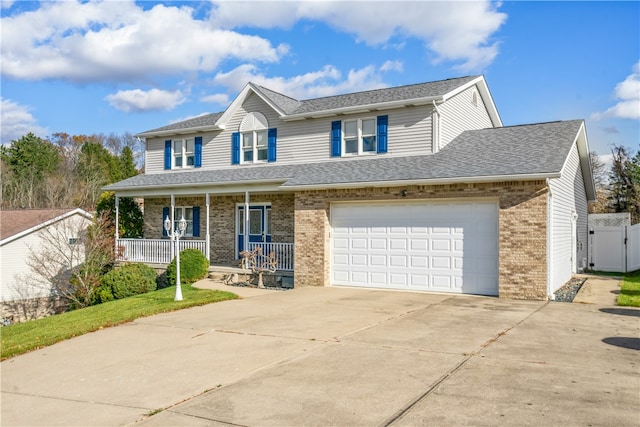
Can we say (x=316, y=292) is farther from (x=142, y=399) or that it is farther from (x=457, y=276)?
(x=142, y=399)

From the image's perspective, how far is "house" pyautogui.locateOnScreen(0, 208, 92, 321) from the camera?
2584 centimetres

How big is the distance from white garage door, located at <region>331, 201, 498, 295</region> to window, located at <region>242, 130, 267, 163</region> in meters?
5.92

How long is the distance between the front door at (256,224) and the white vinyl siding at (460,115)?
24.6 feet

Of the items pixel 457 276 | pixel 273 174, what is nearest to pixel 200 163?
pixel 273 174

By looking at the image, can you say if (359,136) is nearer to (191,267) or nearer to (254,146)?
(254,146)

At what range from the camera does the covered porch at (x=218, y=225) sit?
67.2ft

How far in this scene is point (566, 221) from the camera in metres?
17.3

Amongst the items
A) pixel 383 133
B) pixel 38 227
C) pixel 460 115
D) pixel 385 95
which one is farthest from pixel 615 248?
pixel 38 227

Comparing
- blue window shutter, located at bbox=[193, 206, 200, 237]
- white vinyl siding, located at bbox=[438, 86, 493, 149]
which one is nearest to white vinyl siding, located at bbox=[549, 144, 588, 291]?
white vinyl siding, located at bbox=[438, 86, 493, 149]

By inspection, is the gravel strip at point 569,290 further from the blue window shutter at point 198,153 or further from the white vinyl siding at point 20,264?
the white vinyl siding at point 20,264

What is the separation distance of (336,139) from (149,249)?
911cm

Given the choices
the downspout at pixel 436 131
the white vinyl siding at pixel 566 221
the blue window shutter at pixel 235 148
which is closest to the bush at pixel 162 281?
the blue window shutter at pixel 235 148

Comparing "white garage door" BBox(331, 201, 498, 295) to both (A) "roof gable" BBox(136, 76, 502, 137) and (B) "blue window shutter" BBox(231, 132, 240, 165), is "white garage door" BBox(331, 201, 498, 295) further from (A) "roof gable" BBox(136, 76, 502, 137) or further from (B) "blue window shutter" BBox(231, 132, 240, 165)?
(B) "blue window shutter" BBox(231, 132, 240, 165)

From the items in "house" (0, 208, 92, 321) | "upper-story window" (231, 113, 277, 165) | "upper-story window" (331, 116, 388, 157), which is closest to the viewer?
"upper-story window" (331, 116, 388, 157)
